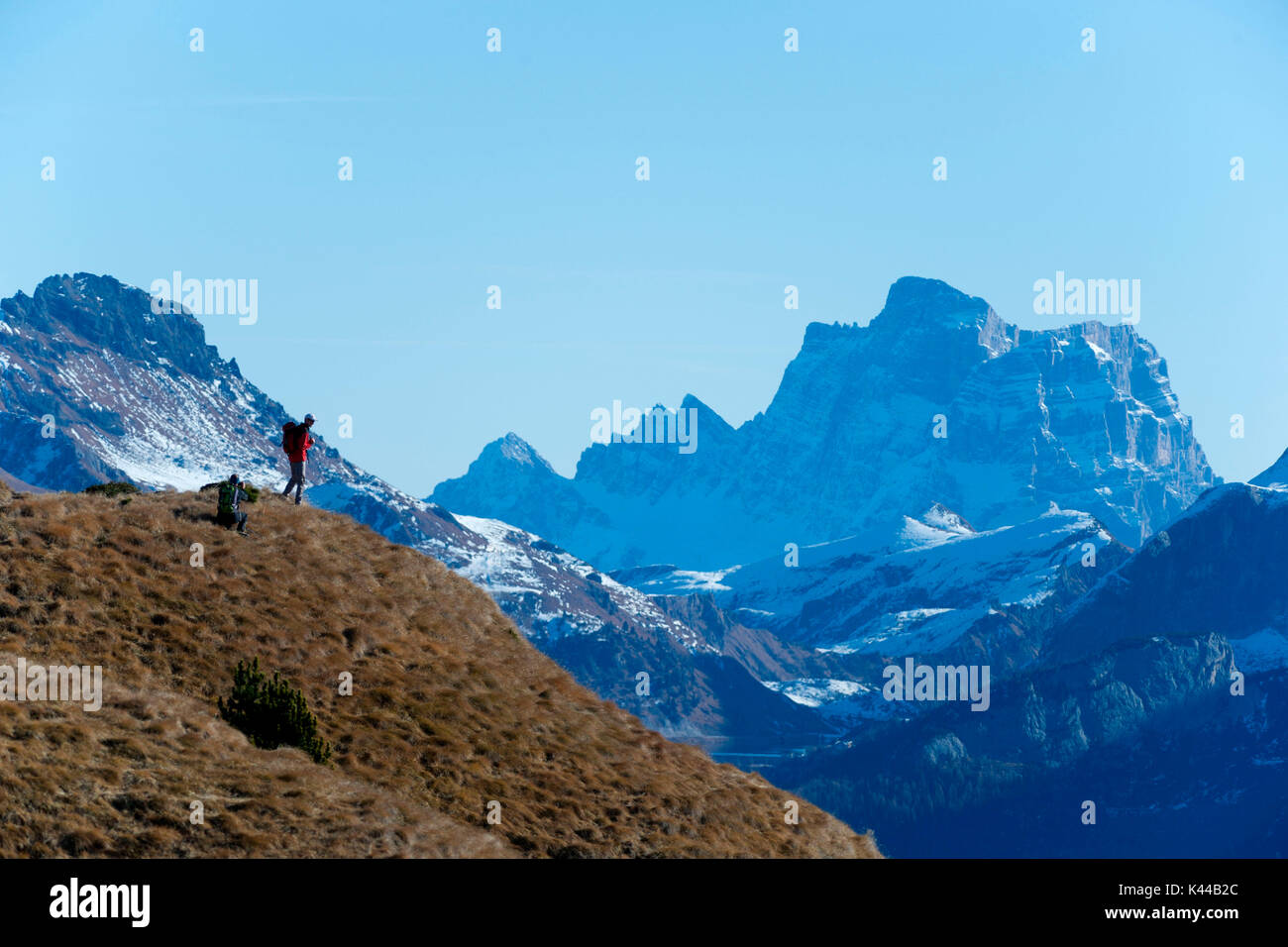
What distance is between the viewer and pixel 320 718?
48719 millimetres

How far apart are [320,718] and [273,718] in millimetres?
3202

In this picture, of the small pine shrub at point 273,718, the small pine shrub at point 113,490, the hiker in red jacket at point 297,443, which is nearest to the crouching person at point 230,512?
the hiker in red jacket at point 297,443

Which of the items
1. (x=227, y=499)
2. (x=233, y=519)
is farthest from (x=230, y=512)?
(x=227, y=499)

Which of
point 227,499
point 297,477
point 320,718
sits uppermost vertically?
point 297,477

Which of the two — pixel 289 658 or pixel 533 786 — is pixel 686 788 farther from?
pixel 289 658

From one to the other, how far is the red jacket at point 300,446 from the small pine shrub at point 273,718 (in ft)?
52.2

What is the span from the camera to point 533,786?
48.2 metres

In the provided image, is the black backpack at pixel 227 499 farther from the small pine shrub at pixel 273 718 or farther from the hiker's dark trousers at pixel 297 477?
the small pine shrub at pixel 273 718

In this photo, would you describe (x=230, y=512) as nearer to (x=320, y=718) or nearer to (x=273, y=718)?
(x=320, y=718)

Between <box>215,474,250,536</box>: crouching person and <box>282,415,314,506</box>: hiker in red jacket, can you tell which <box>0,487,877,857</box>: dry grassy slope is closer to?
<box>215,474,250,536</box>: crouching person

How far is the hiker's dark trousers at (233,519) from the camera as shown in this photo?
2398 inches

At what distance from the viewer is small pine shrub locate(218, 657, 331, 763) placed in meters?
45.3

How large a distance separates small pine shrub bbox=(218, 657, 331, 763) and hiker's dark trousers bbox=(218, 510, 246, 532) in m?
A: 14.7
